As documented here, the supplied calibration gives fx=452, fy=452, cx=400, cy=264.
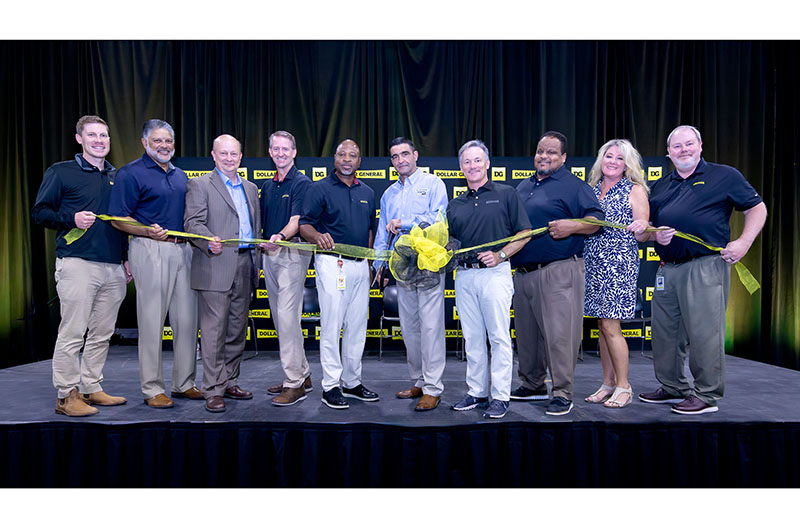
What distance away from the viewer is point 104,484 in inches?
115

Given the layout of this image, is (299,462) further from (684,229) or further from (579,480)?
(684,229)

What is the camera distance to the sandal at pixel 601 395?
3.39 meters

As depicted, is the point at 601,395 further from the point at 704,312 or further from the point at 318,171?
the point at 318,171

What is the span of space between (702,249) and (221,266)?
133 inches

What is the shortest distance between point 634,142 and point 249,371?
6.27 m

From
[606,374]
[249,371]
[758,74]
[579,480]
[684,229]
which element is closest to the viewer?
[579,480]

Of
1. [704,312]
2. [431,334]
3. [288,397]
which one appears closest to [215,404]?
[288,397]

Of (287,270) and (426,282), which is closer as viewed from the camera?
(426,282)

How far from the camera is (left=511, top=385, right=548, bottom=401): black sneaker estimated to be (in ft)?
11.2

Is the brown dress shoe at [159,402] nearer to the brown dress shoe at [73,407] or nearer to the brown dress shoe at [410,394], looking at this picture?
the brown dress shoe at [73,407]

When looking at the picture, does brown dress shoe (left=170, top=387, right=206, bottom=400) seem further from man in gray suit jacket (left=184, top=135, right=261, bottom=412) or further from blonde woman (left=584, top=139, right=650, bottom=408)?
blonde woman (left=584, top=139, right=650, bottom=408)

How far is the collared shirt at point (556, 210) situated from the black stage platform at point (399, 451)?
1094 mm

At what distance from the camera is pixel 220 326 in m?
3.27

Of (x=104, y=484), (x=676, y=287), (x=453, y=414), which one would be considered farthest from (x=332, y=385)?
(x=676, y=287)
